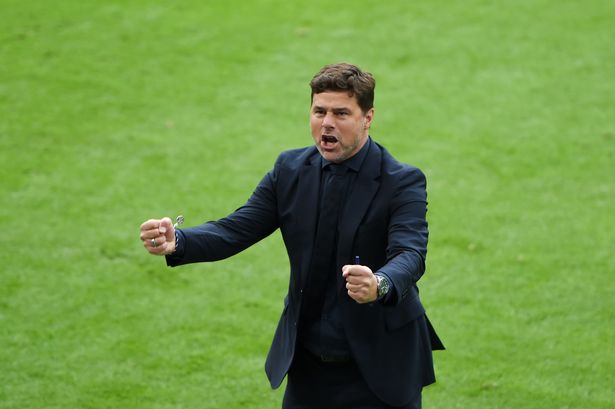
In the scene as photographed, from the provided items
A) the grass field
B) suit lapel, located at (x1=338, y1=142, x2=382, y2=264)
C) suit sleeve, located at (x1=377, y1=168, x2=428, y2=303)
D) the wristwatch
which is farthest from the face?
the grass field

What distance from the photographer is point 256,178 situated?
10633 millimetres

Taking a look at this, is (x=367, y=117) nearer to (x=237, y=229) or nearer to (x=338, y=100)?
(x=338, y=100)

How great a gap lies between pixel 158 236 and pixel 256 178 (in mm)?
6019

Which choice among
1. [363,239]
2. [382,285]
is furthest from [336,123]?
[382,285]

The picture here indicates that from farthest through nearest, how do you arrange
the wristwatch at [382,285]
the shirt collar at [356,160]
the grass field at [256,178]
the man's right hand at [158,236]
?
the grass field at [256,178]
the shirt collar at [356,160]
the man's right hand at [158,236]
the wristwatch at [382,285]

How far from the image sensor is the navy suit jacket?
15.9 feet

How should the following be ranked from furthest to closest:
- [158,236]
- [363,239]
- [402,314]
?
[402,314] → [363,239] → [158,236]

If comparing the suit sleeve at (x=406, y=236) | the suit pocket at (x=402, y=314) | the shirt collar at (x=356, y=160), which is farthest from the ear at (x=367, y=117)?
the suit pocket at (x=402, y=314)

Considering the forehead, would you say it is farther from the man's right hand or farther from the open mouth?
the man's right hand

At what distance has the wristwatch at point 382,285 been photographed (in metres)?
4.30

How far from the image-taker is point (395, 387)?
498 cm

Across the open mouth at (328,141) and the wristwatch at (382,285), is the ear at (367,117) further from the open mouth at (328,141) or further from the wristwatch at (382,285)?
the wristwatch at (382,285)

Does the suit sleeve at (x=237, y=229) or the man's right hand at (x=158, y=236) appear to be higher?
the man's right hand at (x=158, y=236)

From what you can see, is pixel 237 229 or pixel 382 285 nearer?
pixel 382 285
